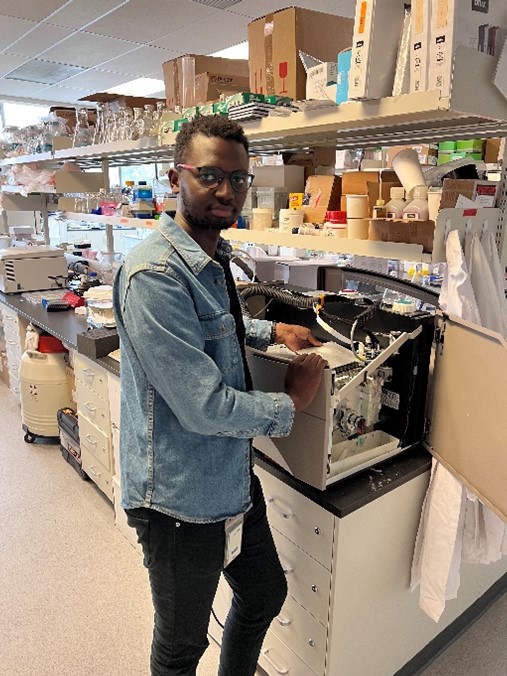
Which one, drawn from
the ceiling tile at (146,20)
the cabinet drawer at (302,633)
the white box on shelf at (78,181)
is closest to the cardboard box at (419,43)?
the cabinet drawer at (302,633)

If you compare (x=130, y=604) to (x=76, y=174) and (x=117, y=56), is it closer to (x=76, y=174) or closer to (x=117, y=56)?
(x=76, y=174)

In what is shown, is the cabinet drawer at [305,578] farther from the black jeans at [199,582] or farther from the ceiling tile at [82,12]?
the ceiling tile at [82,12]

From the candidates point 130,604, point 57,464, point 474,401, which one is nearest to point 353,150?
point 474,401

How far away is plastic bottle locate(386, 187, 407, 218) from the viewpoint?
4.38ft

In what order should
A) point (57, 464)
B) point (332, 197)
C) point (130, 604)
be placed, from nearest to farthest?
point (332, 197)
point (130, 604)
point (57, 464)

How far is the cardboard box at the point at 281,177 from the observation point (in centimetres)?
197

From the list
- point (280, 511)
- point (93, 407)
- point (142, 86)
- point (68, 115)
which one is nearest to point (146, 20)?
point (68, 115)

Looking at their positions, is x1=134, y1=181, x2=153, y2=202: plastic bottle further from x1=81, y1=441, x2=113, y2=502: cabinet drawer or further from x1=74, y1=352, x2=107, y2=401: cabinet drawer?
x1=81, y1=441, x2=113, y2=502: cabinet drawer

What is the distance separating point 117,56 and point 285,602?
Result: 5.80m

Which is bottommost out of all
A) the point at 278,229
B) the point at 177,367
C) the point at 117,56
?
the point at 177,367

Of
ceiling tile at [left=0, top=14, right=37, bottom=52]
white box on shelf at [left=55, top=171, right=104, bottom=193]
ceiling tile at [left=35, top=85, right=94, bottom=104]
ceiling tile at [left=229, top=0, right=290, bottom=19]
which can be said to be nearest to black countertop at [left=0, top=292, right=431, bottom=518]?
white box on shelf at [left=55, top=171, right=104, bottom=193]

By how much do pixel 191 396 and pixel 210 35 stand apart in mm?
4834

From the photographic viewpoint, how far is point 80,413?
2.65 meters

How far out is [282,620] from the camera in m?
1.47
